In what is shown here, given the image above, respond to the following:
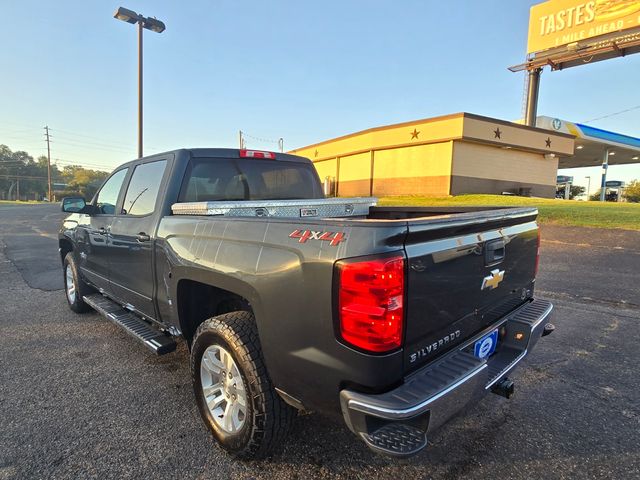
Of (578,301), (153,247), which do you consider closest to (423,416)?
(153,247)

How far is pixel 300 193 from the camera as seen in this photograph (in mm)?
4051

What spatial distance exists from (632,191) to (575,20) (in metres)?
30.7

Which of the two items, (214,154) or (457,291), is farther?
(214,154)

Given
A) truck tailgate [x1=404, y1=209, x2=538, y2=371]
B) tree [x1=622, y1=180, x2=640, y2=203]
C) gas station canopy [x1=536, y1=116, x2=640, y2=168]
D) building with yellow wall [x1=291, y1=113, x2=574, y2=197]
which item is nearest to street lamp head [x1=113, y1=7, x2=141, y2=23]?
building with yellow wall [x1=291, y1=113, x2=574, y2=197]

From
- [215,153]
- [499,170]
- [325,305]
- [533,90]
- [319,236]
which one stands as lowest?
[325,305]

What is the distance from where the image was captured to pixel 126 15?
12.9 meters

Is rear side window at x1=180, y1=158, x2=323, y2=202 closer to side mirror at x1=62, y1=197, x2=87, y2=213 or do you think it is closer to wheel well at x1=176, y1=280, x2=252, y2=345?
wheel well at x1=176, y1=280, x2=252, y2=345

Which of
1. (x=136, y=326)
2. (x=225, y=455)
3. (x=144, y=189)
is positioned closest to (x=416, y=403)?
(x=225, y=455)

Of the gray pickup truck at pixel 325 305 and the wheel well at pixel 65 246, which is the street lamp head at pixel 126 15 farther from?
the gray pickup truck at pixel 325 305

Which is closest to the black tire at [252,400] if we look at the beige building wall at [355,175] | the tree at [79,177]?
the beige building wall at [355,175]

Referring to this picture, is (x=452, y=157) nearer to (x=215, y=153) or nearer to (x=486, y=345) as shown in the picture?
(x=215, y=153)

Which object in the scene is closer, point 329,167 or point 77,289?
point 77,289

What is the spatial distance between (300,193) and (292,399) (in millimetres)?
2428

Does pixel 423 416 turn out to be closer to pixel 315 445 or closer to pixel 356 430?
pixel 356 430
